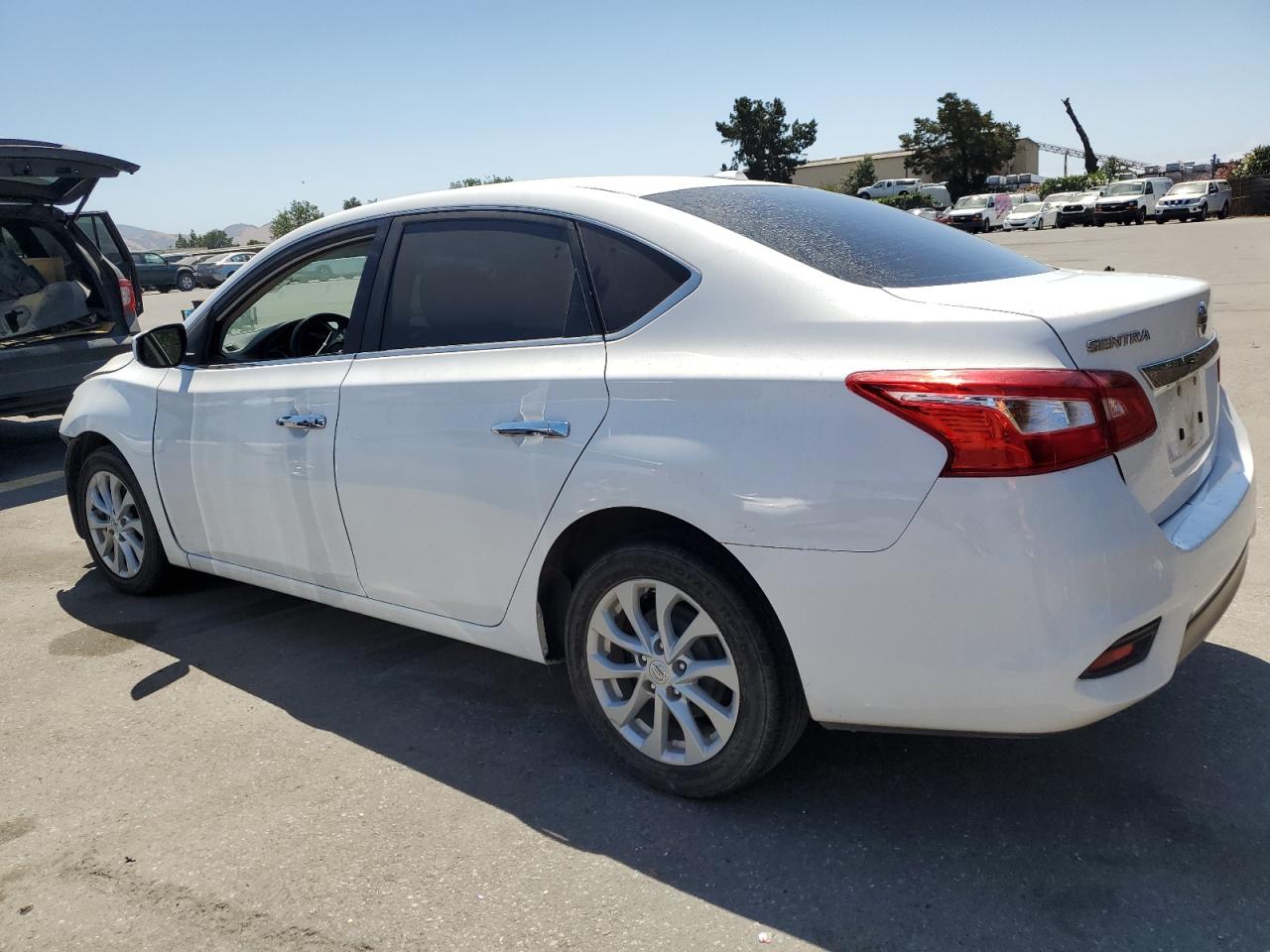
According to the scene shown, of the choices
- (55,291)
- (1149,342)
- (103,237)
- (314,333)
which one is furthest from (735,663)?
(103,237)

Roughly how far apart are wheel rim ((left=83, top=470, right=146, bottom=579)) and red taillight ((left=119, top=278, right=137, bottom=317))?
4.46m

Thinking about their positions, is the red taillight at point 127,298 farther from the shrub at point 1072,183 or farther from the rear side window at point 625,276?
the shrub at point 1072,183

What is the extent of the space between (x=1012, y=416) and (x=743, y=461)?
2.05 ft

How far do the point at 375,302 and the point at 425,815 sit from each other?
5.54 ft

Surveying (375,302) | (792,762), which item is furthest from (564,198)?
(792,762)

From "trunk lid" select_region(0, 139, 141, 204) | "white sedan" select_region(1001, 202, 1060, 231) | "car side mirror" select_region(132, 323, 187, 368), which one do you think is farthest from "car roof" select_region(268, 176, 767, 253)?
"white sedan" select_region(1001, 202, 1060, 231)

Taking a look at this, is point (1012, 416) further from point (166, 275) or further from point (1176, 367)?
point (166, 275)

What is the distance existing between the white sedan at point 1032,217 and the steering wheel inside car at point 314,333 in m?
53.3

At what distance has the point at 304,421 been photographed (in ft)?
12.0

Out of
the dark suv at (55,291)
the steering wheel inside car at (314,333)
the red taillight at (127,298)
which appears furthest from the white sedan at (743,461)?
the red taillight at (127,298)

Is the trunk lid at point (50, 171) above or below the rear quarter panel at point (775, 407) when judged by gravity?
above

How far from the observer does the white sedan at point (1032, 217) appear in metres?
52.3

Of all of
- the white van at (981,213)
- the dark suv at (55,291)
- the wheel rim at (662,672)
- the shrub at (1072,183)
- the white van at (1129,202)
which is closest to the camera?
the wheel rim at (662,672)

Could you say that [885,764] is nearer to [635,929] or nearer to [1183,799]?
[1183,799]
